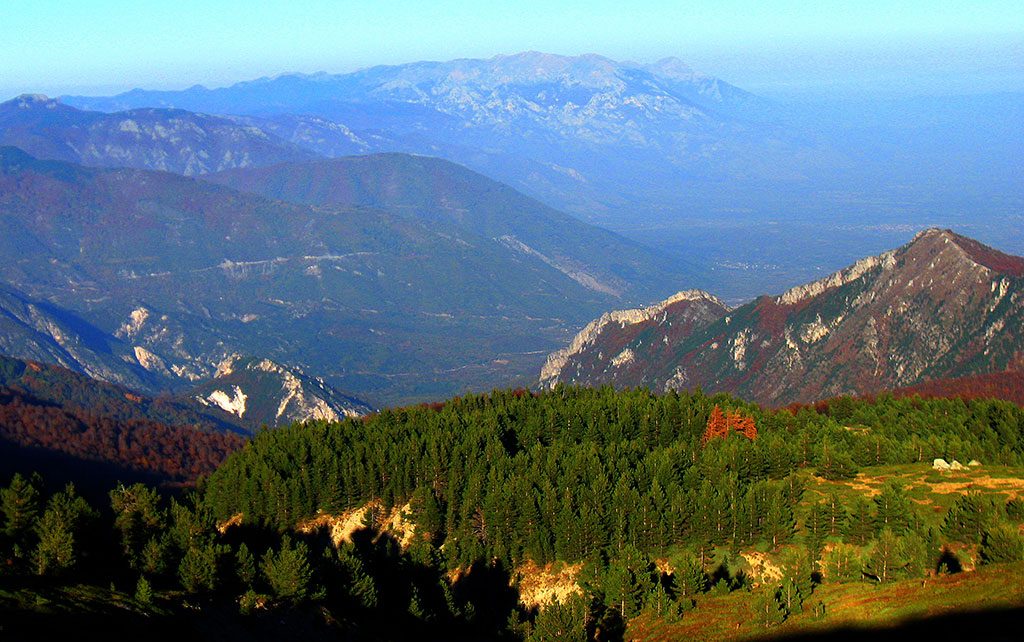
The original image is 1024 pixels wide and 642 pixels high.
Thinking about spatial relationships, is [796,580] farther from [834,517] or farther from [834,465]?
[834,465]

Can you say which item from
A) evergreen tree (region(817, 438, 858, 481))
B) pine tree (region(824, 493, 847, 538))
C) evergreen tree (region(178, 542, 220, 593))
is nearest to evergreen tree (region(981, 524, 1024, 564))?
pine tree (region(824, 493, 847, 538))

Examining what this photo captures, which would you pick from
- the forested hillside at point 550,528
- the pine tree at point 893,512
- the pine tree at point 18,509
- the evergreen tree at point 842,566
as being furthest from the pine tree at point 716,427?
the pine tree at point 18,509

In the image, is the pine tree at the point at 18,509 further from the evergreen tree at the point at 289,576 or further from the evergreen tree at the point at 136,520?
the evergreen tree at the point at 289,576

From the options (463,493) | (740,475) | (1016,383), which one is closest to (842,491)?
(740,475)

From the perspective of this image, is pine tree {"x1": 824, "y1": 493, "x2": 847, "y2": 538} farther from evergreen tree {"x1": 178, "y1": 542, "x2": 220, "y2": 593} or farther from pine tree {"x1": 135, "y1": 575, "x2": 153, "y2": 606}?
pine tree {"x1": 135, "y1": 575, "x2": 153, "y2": 606}

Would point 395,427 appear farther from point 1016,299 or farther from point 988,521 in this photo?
point 1016,299

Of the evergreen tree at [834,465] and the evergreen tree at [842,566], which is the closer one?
the evergreen tree at [842,566]

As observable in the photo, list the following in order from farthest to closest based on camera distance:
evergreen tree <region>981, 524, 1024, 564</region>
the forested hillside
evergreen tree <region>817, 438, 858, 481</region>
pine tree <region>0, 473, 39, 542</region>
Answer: evergreen tree <region>817, 438, 858, 481</region>, pine tree <region>0, 473, 39, 542</region>, the forested hillside, evergreen tree <region>981, 524, 1024, 564</region>

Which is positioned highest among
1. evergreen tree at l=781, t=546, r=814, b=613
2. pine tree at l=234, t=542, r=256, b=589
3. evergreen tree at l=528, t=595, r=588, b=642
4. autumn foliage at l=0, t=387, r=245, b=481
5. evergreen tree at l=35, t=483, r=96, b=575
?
evergreen tree at l=781, t=546, r=814, b=613
